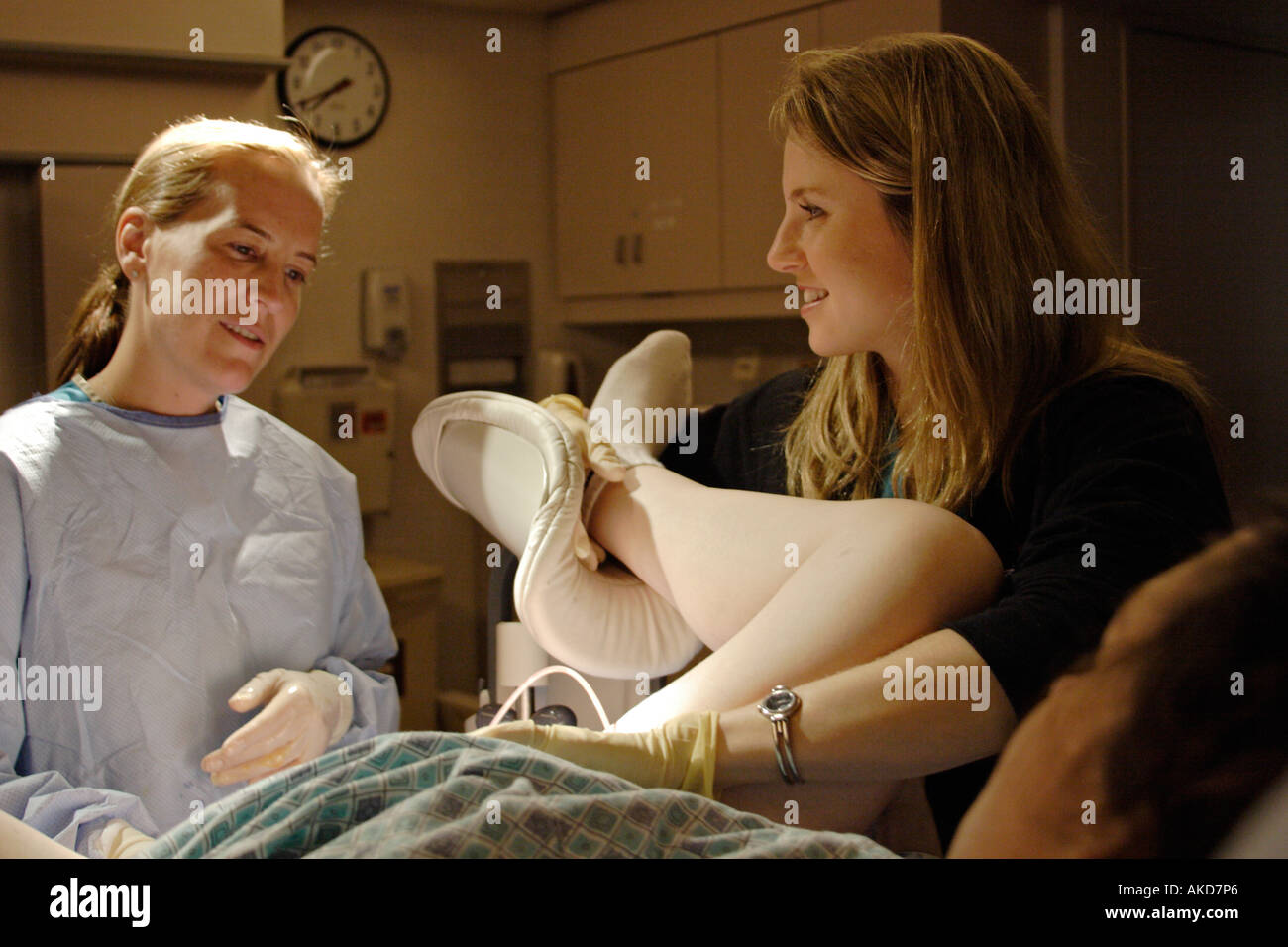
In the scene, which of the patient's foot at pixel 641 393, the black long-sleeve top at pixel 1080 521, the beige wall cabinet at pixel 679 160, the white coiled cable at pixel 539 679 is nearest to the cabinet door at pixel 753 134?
the beige wall cabinet at pixel 679 160

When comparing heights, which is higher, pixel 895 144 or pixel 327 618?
pixel 895 144

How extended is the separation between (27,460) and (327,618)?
8.8 inches

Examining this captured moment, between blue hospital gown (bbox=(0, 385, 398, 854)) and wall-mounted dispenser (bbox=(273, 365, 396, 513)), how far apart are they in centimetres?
2

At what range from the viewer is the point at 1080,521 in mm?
643

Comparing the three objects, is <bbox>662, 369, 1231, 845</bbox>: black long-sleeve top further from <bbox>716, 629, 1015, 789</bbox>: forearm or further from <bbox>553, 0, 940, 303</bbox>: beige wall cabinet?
<bbox>553, 0, 940, 303</bbox>: beige wall cabinet

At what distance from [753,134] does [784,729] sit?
1.32 feet

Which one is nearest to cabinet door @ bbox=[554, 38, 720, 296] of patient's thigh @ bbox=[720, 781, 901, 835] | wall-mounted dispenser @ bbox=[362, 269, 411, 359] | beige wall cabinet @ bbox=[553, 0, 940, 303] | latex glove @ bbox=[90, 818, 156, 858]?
beige wall cabinet @ bbox=[553, 0, 940, 303]

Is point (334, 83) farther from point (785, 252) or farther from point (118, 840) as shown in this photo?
point (118, 840)

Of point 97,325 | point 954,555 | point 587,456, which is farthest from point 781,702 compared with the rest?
point 97,325

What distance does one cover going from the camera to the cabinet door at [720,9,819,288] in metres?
0.74

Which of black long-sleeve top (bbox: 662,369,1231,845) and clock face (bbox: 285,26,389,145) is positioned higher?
clock face (bbox: 285,26,389,145)

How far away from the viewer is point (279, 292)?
0.72m
